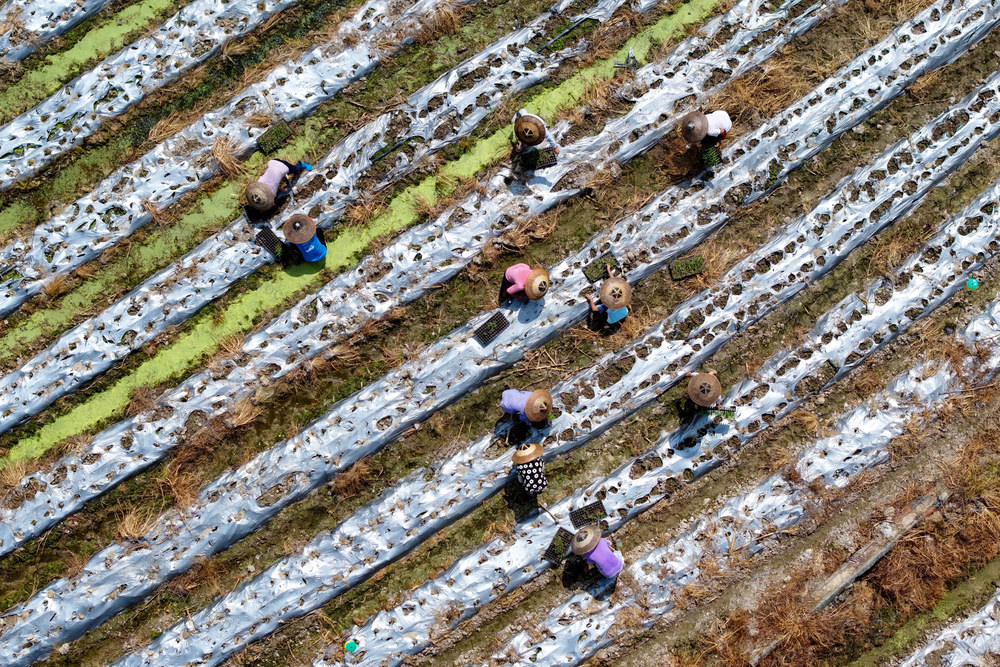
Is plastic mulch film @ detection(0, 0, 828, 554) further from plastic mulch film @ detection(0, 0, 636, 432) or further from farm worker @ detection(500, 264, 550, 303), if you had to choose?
farm worker @ detection(500, 264, 550, 303)

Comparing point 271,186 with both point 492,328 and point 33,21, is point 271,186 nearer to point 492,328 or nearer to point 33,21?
point 492,328

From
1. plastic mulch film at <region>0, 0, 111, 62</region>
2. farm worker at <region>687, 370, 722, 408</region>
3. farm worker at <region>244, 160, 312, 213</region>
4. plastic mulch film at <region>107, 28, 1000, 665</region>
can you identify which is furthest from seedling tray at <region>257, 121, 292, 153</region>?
farm worker at <region>687, 370, 722, 408</region>

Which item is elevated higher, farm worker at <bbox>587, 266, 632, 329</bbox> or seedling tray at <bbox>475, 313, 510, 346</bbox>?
seedling tray at <bbox>475, 313, 510, 346</bbox>

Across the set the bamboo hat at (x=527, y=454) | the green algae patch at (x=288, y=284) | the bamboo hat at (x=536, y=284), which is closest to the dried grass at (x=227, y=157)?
the green algae patch at (x=288, y=284)

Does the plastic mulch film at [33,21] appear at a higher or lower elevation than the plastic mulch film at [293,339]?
higher

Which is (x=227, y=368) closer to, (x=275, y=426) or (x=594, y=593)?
(x=275, y=426)

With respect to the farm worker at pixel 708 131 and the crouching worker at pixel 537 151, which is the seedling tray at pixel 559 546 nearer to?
the crouching worker at pixel 537 151
